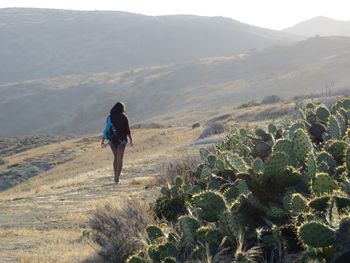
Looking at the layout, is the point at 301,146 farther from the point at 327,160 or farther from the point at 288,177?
the point at 288,177

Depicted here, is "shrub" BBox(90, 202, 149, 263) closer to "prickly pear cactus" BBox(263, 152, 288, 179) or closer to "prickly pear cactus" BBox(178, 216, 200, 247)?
"prickly pear cactus" BBox(178, 216, 200, 247)

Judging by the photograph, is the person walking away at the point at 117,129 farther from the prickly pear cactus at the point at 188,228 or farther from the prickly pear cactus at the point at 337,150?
the prickly pear cactus at the point at 188,228

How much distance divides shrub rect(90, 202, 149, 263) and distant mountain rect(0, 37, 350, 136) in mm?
81667

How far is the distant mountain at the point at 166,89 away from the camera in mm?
97188

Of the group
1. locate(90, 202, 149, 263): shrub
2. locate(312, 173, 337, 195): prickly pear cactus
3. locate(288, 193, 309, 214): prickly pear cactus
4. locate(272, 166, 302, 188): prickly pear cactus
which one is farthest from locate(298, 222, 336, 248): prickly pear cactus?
locate(90, 202, 149, 263): shrub

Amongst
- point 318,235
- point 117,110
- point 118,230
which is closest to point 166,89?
point 117,110

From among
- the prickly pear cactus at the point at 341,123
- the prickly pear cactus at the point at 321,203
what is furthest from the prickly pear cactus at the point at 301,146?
the prickly pear cactus at the point at 321,203

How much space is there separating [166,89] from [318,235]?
389 ft

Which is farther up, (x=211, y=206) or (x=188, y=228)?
(x=211, y=206)

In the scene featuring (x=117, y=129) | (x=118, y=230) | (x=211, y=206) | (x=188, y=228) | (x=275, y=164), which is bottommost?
(x=118, y=230)

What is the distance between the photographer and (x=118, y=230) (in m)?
7.27

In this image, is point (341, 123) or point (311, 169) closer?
point (311, 169)

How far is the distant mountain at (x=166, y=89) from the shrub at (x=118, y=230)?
268 ft

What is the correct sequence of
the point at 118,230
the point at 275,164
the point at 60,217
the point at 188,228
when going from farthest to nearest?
the point at 60,217, the point at 118,230, the point at 275,164, the point at 188,228
